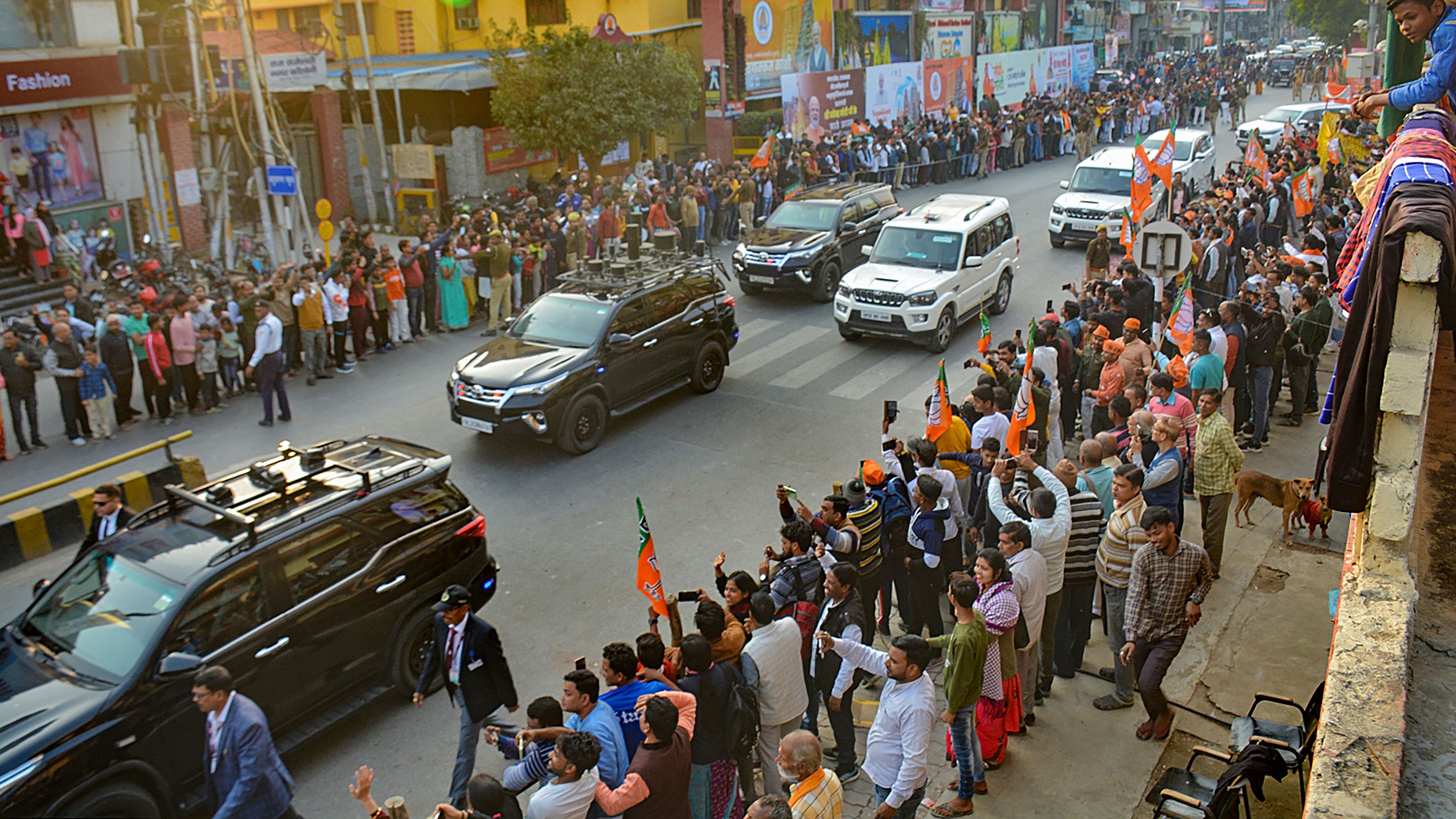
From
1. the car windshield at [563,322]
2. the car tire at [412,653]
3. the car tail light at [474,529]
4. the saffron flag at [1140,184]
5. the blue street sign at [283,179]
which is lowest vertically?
the car tire at [412,653]

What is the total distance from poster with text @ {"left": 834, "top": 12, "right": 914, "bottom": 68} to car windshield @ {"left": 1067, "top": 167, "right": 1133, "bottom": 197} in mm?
16238

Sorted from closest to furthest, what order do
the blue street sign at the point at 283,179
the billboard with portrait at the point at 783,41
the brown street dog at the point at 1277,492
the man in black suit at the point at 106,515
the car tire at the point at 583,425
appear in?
1. the man in black suit at the point at 106,515
2. the brown street dog at the point at 1277,492
3. the car tire at the point at 583,425
4. the blue street sign at the point at 283,179
5. the billboard with portrait at the point at 783,41

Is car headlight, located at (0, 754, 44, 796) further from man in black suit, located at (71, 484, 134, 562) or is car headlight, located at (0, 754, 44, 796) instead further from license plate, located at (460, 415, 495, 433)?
license plate, located at (460, 415, 495, 433)

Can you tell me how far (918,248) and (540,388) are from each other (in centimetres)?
762

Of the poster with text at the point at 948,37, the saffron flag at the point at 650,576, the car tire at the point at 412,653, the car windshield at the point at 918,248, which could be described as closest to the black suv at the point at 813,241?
the car windshield at the point at 918,248

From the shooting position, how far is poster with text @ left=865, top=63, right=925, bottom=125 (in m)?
36.2

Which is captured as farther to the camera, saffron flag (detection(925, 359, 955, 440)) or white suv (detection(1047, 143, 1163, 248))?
white suv (detection(1047, 143, 1163, 248))

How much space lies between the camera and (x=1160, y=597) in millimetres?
6848

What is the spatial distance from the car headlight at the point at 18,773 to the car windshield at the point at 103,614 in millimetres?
656

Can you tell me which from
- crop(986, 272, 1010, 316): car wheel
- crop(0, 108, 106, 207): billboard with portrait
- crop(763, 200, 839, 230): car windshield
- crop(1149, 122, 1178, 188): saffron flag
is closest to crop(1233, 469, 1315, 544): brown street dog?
crop(986, 272, 1010, 316): car wheel

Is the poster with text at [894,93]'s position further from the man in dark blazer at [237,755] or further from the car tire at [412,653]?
the man in dark blazer at [237,755]

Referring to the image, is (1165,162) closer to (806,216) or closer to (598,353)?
(806,216)

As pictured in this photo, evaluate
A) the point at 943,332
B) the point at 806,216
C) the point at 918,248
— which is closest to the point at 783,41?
the point at 806,216

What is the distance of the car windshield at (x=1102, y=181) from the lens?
22.5 m
